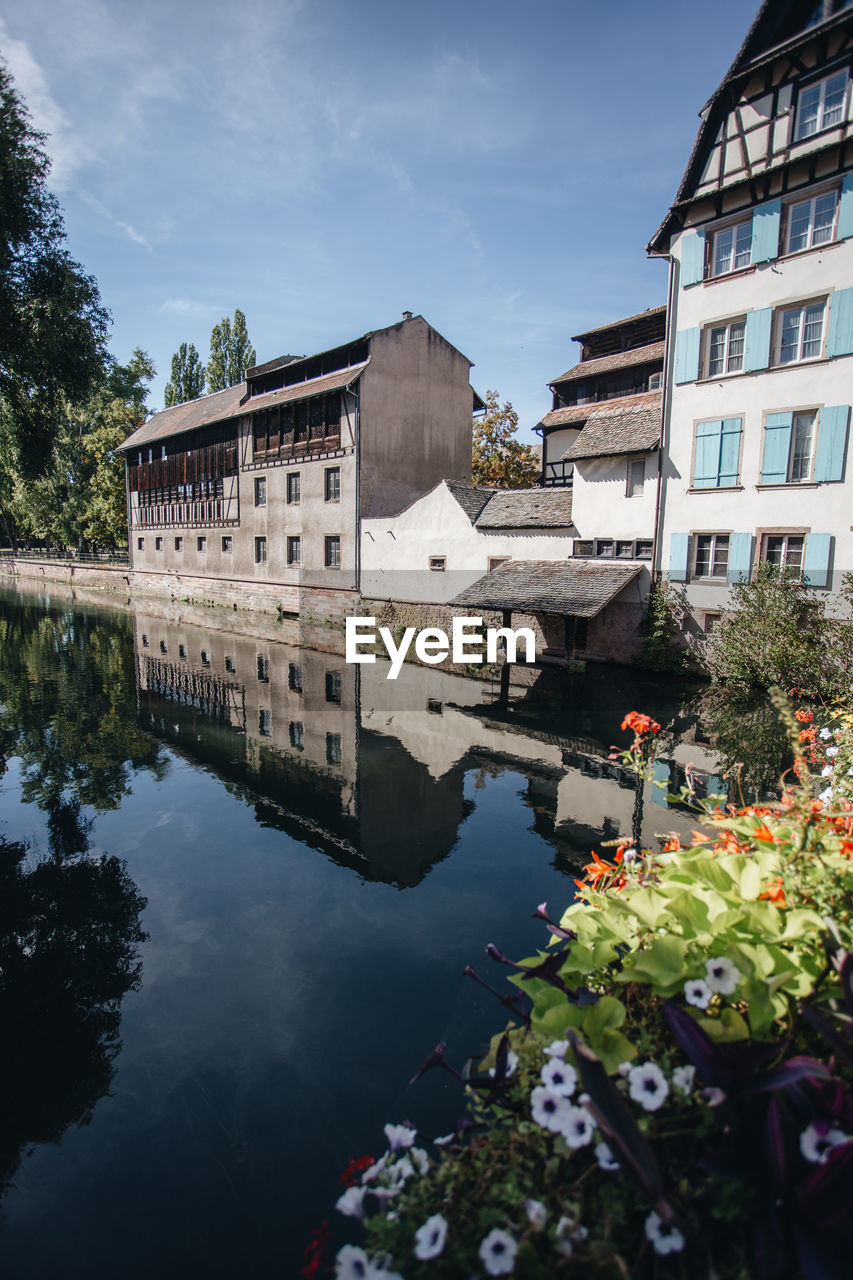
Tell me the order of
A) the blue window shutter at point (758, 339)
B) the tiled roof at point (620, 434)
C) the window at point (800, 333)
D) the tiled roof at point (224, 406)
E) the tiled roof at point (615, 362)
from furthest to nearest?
the tiled roof at point (224, 406) < the tiled roof at point (615, 362) < the tiled roof at point (620, 434) < the blue window shutter at point (758, 339) < the window at point (800, 333)

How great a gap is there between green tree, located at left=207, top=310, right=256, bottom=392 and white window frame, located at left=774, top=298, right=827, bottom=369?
145ft

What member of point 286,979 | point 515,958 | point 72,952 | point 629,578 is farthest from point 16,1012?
point 629,578

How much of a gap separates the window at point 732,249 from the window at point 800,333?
6.21 feet

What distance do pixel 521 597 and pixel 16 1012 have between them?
15.0m

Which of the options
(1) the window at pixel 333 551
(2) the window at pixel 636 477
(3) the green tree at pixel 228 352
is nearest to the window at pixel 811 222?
(2) the window at pixel 636 477

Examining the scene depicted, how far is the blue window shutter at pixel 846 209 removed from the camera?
14305mm

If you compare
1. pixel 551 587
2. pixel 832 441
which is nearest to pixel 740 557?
pixel 832 441

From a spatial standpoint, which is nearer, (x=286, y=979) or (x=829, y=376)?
(x=286, y=979)

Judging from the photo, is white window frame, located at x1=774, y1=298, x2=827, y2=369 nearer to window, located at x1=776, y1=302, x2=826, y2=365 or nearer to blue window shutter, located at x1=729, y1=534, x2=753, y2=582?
window, located at x1=776, y1=302, x2=826, y2=365

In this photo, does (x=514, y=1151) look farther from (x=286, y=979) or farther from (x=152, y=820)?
(x=152, y=820)

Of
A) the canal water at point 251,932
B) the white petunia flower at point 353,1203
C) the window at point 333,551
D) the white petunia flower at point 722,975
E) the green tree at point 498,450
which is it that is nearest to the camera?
the white petunia flower at point 353,1203

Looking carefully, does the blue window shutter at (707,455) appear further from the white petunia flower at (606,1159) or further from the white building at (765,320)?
the white petunia flower at (606,1159)

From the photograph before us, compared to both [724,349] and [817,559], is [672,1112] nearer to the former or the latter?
[817,559]

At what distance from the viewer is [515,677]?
17.8 m
